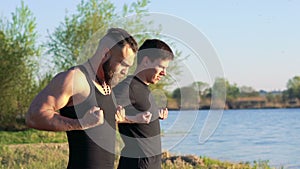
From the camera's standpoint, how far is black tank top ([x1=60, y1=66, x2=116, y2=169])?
3.57 m

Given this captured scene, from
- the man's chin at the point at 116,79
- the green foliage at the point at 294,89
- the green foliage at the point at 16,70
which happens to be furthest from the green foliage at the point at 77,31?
the green foliage at the point at 294,89

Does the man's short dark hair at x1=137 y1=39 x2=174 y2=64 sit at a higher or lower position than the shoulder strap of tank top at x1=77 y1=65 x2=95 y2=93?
higher

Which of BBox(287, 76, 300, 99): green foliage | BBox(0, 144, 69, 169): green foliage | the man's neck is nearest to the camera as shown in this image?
the man's neck

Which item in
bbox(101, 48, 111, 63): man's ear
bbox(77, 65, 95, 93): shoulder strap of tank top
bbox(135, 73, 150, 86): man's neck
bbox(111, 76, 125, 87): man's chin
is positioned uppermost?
bbox(101, 48, 111, 63): man's ear

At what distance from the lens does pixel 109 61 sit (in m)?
3.72

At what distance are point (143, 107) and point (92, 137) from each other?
A: 1403 mm

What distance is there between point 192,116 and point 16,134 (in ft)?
64.1

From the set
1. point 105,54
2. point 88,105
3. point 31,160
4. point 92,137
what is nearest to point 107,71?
point 105,54

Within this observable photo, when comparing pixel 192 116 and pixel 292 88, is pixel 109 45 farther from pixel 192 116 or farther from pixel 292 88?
pixel 292 88

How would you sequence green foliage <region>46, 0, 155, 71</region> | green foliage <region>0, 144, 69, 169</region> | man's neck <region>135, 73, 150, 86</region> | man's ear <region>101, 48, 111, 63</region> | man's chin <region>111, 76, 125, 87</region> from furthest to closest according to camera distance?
green foliage <region>46, 0, 155, 71</region> → green foliage <region>0, 144, 69, 169</region> → man's neck <region>135, 73, 150, 86</region> → man's chin <region>111, 76, 125, 87</region> → man's ear <region>101, 48, 111, 63</region>

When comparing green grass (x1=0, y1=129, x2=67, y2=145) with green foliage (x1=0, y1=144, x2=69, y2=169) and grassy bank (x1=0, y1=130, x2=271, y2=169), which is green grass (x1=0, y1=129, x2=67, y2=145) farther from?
green foliage (x1=0, y1=144, x2=69, y2=169)

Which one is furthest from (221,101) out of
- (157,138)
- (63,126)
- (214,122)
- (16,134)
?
(16,134)

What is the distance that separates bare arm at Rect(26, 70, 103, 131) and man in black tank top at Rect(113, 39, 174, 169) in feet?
4.75

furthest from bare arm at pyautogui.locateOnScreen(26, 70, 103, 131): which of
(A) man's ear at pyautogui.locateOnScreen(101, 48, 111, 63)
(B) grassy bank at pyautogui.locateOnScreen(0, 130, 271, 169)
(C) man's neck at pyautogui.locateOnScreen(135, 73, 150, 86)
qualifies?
(B) grassy bank at pyautogui.locateOnScreen(0, 130, 271, 169)
